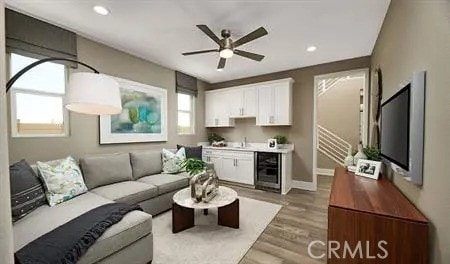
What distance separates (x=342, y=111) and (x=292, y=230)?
183 inches

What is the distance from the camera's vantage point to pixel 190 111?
523cm

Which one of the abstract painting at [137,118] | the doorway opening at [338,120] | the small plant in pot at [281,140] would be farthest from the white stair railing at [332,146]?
the abstract painting at [137,118]

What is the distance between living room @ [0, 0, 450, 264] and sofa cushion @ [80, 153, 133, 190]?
17mm

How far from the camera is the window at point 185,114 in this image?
4938mm

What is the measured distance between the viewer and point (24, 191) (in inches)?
74.8

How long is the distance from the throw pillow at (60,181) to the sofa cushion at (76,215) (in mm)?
110

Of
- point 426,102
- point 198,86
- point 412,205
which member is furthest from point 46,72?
point 412,205

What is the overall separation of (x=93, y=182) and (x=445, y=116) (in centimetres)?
343

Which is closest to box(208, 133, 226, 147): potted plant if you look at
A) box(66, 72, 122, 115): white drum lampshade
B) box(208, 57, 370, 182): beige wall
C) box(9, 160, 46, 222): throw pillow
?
box(208, 57, 370, 182): beige wall

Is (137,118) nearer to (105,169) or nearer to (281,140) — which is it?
(105,169)

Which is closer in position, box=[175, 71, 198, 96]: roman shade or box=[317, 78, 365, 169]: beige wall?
box=[175, 71, 198, 96]: roman shade

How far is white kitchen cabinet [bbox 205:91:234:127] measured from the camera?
5.20 m

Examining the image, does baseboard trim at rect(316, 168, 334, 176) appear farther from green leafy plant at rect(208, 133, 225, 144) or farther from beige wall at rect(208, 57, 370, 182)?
green leafy plant at rect(208, 133, 225, 144)

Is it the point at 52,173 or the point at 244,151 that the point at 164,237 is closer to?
the point at 52,173
